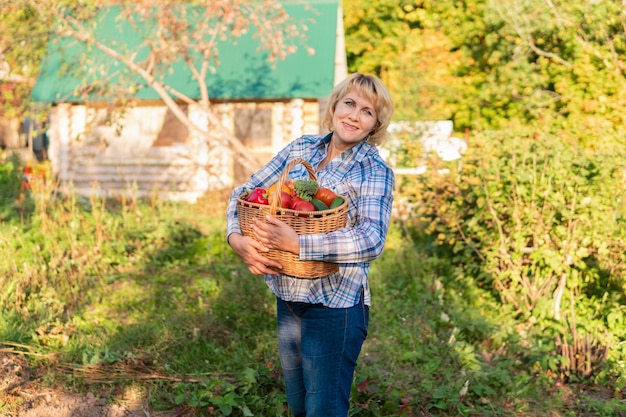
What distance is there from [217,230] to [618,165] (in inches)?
185

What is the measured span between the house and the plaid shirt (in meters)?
8.73

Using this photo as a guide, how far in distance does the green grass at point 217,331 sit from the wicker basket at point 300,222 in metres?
1.63

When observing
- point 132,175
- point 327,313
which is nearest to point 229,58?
point 132,175

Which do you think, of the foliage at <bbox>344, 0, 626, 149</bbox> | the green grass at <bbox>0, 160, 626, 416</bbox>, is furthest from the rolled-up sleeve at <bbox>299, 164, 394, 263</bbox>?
the foliage at <bbox>344, 0, 626, 149</bbox>

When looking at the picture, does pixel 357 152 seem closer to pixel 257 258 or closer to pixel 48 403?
pixel 257 258

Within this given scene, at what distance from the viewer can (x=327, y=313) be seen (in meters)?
2.61

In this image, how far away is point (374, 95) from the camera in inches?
107

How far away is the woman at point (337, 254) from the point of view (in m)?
2.44

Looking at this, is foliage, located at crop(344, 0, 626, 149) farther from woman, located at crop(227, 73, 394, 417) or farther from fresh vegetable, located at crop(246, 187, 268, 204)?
fresh vegetable, located at crop(246, 187, 268, 204)

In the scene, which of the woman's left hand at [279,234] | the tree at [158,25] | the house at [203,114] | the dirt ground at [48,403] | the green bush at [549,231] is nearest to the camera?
the woman's left hand at [279,234]

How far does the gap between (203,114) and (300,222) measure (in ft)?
32.9

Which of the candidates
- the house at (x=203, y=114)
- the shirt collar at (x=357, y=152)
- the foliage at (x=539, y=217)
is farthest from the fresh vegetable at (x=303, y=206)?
the house at (x=203, y=114)

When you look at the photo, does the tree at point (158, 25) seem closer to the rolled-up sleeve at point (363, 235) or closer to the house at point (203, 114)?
the house at point (203, 114)

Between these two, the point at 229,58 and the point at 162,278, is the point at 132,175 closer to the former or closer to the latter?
the point at 229,58
